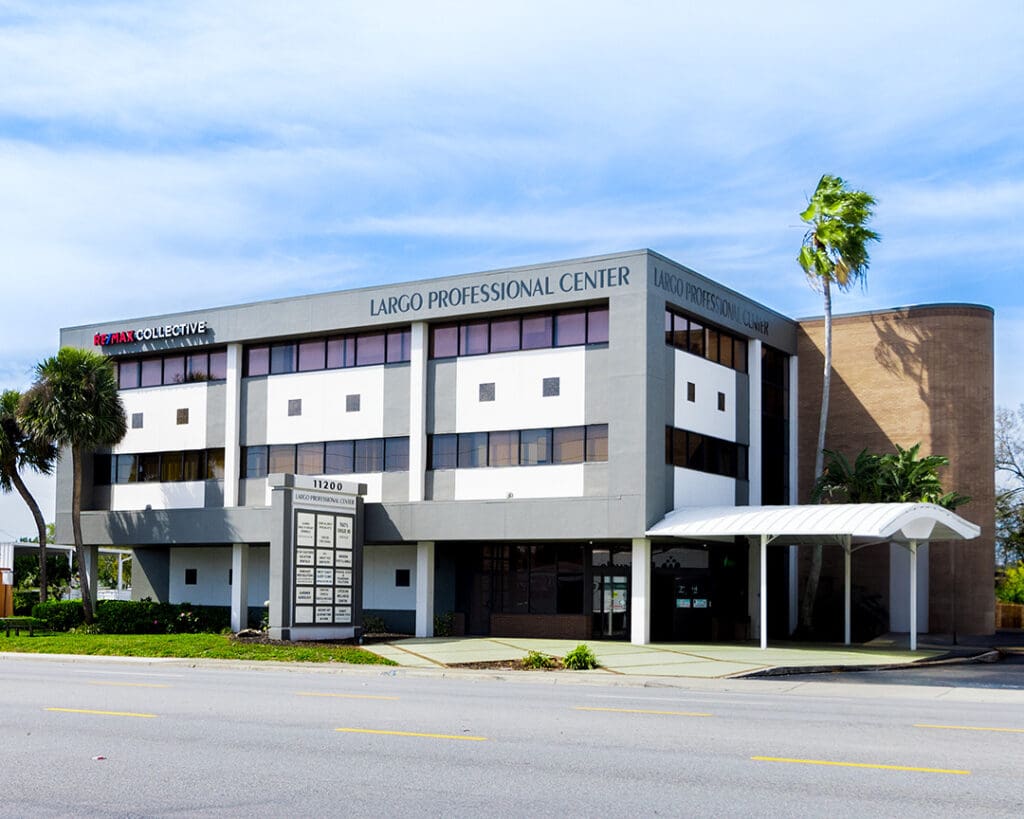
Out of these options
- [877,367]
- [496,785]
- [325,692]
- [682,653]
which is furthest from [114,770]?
[877,367]

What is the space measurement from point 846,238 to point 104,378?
23257 millimetres

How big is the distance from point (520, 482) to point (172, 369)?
14.0 metres

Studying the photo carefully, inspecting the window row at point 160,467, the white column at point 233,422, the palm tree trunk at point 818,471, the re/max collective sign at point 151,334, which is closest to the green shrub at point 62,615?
the window row at point 160,467

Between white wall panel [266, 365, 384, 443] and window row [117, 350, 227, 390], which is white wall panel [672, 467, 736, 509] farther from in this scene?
window row [117, 350, 227, 390]

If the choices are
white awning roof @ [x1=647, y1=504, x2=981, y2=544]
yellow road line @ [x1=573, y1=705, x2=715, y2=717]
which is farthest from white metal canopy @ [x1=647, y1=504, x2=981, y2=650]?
yellow road line @ [x1=573, y1=705, x2=715, y2=717]

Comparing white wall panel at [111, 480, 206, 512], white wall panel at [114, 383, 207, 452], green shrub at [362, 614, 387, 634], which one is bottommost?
green shrub at [362, 614, 387, 634]

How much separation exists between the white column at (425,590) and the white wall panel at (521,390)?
3832 millimetres

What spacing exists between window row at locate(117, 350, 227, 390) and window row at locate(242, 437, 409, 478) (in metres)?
3.05

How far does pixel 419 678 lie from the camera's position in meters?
24.5

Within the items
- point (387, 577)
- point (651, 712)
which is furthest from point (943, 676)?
point (387, 577)

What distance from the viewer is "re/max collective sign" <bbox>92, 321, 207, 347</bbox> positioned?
4097cm

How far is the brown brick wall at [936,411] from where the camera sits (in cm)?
3956

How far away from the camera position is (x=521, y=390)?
3556cm

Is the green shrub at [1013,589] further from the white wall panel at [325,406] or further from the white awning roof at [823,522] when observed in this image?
the white wall panel at [325,406]
